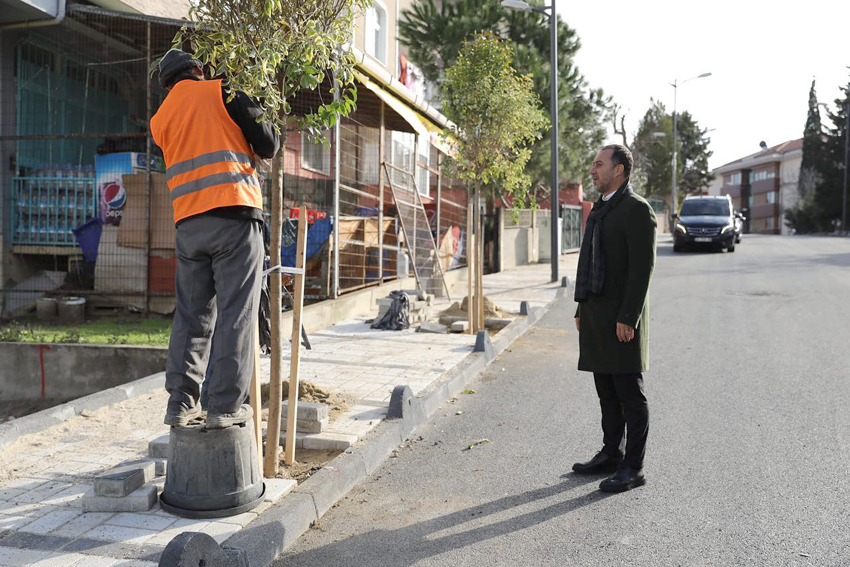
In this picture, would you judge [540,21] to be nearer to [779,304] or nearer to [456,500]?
[779,304]

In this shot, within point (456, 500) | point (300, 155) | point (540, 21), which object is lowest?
point (456, 500)

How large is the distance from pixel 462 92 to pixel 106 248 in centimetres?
539

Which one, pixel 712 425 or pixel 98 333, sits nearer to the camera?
pixel 712 425

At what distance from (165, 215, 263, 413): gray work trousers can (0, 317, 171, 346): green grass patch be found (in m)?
4.46

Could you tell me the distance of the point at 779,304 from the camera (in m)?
13.1

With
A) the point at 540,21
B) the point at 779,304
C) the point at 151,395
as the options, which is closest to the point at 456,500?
the point at 151,395

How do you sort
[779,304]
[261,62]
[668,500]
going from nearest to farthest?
1. [261,62]
2. [668,500]
3. [779,304]

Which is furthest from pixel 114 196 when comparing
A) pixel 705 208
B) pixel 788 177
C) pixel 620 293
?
pixel 788 177

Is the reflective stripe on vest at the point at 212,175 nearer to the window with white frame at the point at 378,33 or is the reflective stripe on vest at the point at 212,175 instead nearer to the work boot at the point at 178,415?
the work boot at the point at 178,415

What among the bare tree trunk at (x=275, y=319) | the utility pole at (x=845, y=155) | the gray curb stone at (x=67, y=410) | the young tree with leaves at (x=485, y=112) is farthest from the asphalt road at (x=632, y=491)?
the utility pole at (x=845, y=155)

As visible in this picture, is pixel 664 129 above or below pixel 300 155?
above

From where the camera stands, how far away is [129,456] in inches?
188

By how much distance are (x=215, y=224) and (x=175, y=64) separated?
0.84 meters

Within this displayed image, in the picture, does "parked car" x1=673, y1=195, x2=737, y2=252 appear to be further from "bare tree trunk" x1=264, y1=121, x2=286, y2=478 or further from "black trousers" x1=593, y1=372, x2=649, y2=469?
"bare tree trunk" x1=264, y1=121, x2=286, y2=478
